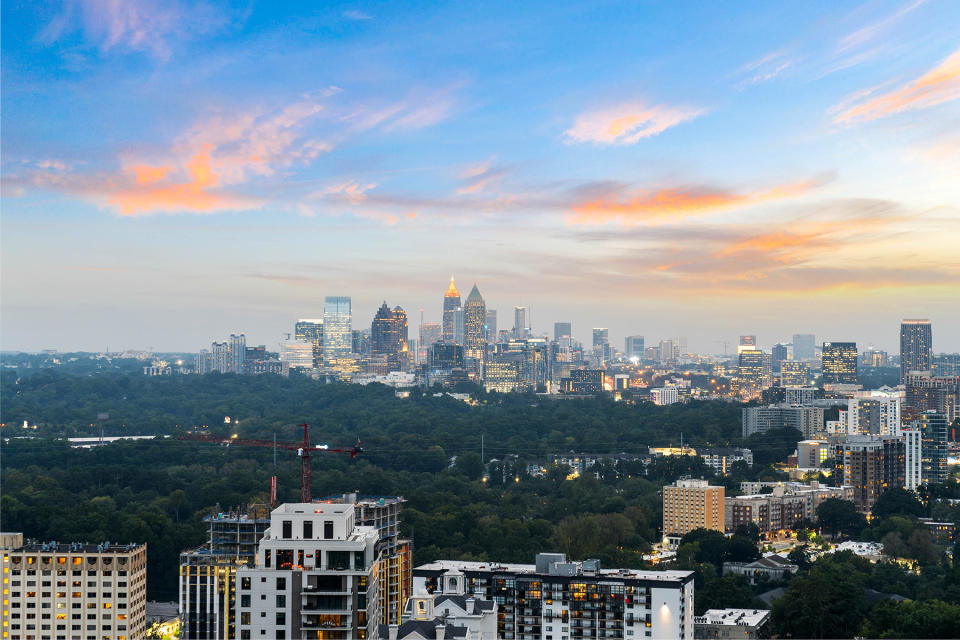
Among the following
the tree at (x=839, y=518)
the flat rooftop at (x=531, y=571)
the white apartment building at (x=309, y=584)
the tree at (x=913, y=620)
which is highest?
the white apartment building at (x=309, y=584)

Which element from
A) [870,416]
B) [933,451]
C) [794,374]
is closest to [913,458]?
[933,451]

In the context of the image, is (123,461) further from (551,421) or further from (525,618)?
(525,618)

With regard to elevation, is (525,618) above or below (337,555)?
below

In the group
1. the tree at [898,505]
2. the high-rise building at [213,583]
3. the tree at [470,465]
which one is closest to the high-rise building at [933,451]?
the tree at [898,505]

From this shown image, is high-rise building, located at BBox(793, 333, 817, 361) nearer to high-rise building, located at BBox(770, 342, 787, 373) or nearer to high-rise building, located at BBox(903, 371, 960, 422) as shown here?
high-rise building, located at BBox(770, 342, 787, 373)

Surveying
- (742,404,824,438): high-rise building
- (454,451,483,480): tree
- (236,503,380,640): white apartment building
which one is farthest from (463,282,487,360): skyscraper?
(236,503,380,640): white apartment building

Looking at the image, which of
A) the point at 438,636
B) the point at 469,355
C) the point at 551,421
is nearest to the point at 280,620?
the point at 438,636

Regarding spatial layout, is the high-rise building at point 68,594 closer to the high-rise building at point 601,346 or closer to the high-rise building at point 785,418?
the high-rise building at point 785,418
